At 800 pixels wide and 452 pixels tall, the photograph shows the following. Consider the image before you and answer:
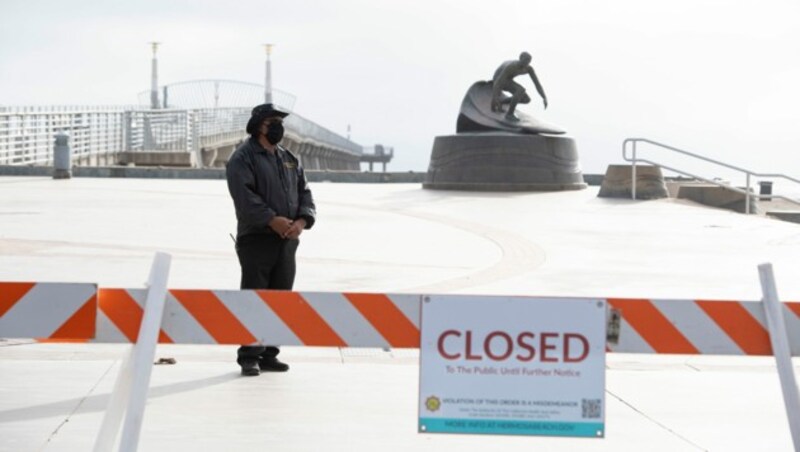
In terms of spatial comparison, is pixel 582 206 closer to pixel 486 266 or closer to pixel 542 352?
pixel 486 266

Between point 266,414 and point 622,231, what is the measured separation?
11.8m

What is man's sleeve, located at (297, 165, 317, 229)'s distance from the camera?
7.09m

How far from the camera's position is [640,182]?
25.1m

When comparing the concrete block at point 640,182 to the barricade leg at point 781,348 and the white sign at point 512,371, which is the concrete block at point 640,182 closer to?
the barricade leg at point 781,348

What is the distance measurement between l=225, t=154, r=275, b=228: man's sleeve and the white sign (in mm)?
2746

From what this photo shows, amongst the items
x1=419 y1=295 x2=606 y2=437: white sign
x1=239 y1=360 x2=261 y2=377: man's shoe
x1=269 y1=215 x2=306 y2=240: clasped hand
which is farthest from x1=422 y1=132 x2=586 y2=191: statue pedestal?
x1=419 y1=295 x2=606 y2=437: white sign

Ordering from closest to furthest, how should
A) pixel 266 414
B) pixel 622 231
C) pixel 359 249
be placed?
pixel 266 414
pixel 359 249
pixel 622 231

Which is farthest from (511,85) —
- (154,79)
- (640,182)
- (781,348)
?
(154,79)

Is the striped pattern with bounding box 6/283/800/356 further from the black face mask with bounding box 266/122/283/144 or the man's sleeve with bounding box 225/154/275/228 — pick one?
the black face mask with bounding box 266/122/283/144

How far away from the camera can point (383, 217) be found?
1912 centimetres

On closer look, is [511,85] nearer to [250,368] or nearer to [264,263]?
Answer: [264,263]

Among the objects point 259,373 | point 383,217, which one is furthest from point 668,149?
point 259,373

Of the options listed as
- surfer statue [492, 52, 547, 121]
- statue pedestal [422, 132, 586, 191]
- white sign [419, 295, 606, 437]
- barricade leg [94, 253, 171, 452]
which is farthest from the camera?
surfer statue [492, 52, 547, 121]

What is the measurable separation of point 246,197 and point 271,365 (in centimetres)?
97
